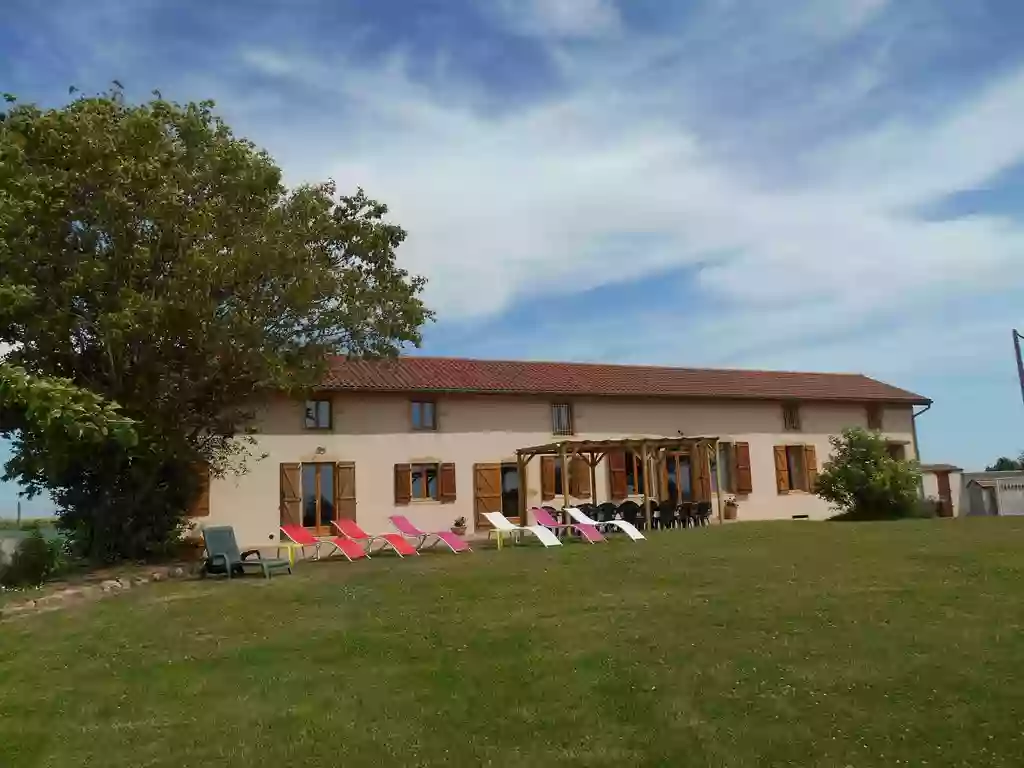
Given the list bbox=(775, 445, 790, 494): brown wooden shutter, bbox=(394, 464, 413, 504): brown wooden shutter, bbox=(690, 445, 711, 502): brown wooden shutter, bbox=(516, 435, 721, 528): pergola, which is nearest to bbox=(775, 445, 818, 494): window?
bbox=(775, 445, 790, 494): brown wooden shutter

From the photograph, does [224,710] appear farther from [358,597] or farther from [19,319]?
[19,319]

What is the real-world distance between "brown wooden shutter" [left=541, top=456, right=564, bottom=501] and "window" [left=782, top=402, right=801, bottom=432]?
8075mm

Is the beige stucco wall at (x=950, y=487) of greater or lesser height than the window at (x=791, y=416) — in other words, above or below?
below

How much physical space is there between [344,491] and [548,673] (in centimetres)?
1387

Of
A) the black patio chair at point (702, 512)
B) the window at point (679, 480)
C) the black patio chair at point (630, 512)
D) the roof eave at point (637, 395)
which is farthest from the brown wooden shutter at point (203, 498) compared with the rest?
the window at point (679, 480)

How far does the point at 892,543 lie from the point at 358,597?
347 inches

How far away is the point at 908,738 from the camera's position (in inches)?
193

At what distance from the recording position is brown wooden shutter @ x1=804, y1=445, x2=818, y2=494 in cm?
2522

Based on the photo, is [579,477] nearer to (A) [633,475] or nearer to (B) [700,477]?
(A) [633,475]

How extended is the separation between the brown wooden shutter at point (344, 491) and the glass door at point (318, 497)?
0.35 feet

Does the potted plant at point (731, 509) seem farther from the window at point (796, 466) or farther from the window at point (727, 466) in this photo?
the window at point (796, 466)

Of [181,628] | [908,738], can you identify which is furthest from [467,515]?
[908,738]

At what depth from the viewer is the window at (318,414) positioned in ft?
64.4

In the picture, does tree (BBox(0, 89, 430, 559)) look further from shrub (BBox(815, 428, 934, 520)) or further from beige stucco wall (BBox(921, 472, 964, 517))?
beige stucco wall (BBox(921, 472, 964, 517))
